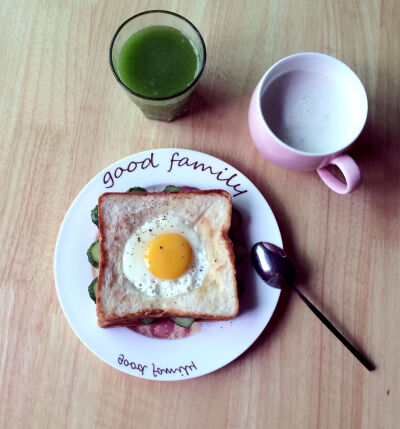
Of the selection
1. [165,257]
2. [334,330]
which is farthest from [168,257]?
[334,330]

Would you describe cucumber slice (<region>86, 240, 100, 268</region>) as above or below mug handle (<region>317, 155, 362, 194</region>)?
below

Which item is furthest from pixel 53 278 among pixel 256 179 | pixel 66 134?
pixel 256 179

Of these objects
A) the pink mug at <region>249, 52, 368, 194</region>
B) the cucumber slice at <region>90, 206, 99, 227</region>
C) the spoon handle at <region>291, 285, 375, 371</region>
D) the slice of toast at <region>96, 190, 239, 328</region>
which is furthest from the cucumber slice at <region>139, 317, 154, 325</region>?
the pink mug at <region>249, 52, 368, 194</region>

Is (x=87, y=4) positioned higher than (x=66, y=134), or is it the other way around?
(x=87, y=4)

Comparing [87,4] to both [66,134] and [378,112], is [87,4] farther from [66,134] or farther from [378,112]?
[378,112]

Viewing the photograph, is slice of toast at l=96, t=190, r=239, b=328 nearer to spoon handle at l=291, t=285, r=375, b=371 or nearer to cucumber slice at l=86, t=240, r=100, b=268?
cucumber slice at l=86, t=240, r=100, b=268

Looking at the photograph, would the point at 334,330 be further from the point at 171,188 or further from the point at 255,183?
the point at 171,188
